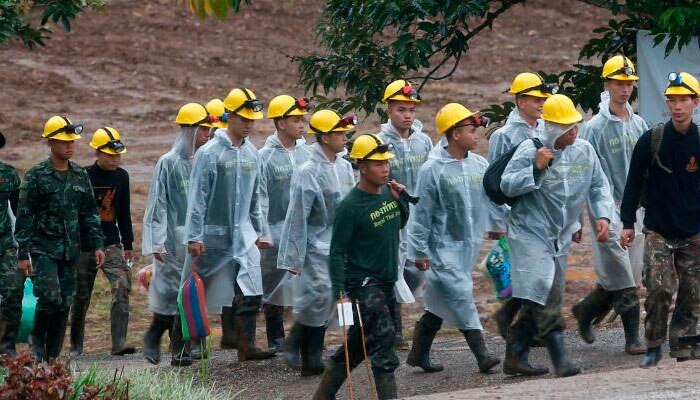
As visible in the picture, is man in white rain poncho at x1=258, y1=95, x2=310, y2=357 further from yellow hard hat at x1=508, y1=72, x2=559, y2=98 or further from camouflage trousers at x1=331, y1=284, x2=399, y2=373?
camouflage trousers at x1=331, y1=284, x2=399, y2=373

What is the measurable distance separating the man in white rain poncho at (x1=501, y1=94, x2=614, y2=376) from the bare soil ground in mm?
12155

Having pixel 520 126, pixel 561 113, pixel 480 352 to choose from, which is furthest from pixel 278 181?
pixel 561 113

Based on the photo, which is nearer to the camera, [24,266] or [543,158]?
[543,158]

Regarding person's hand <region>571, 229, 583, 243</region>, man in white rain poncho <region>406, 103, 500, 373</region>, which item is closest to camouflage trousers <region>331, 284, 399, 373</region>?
man in white rain poncho <region>406, 103, 500, 373</region>

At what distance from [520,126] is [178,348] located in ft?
10.2

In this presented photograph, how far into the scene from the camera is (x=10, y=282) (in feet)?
38.8

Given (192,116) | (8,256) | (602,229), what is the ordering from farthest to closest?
(192,116)
(8,256)
(602,229)

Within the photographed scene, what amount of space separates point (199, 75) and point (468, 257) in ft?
66.3

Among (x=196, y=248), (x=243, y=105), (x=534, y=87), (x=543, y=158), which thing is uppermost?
(x=243, y=105)

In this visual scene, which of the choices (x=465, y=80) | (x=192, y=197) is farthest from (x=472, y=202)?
(x=465, y=80)

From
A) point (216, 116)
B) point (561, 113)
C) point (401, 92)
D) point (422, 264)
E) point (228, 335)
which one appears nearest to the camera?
point (561, 113)

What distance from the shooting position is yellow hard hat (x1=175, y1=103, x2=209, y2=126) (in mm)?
13055

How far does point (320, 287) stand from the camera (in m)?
11.9

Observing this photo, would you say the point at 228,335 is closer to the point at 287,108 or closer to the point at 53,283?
the point at 287,108
